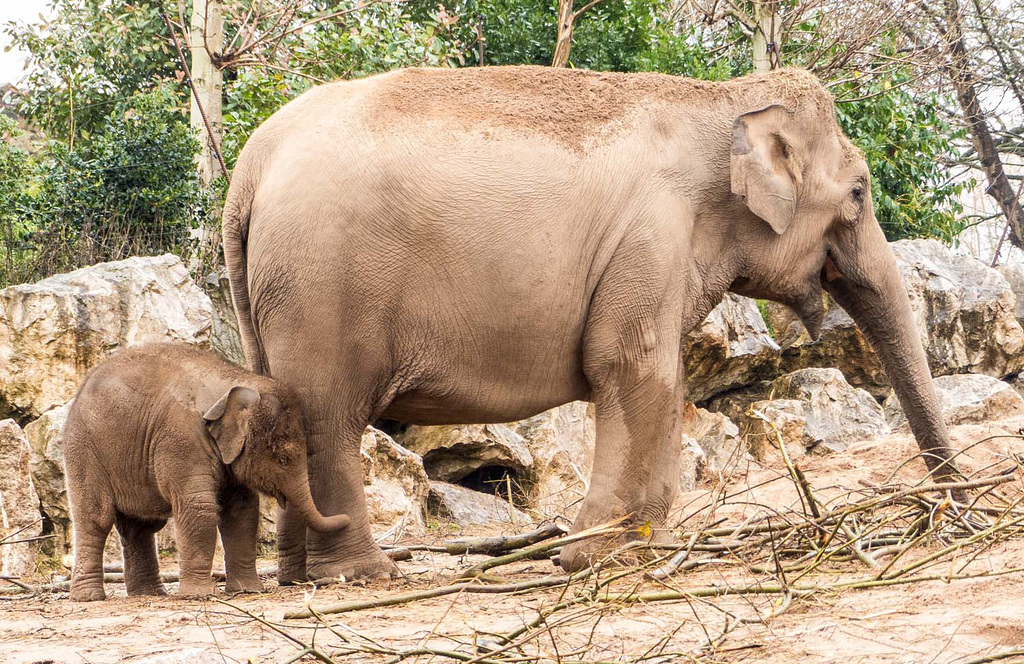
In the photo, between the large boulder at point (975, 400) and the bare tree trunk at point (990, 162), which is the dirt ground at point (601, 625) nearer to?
the large boulder at point (975, 400)

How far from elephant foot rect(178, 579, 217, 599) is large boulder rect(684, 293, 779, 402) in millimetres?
6269

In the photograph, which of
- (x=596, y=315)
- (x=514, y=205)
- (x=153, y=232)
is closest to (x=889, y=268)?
(x=596, y=315)

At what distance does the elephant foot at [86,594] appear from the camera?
5176mm

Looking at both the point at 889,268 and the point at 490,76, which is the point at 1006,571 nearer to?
the point at 889,268

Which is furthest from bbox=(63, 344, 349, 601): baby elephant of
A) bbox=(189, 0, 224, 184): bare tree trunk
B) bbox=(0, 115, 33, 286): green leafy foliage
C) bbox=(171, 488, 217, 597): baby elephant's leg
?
bbox=(189, 0, 224, 184): bare tree trunk

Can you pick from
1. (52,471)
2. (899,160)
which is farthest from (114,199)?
(899,160)

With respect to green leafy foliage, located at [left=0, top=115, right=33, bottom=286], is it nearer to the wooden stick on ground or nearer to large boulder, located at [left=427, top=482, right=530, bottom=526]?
large boulder, located at [left=427, top=482, right=530, bottom=526]

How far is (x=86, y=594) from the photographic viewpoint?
518 cm

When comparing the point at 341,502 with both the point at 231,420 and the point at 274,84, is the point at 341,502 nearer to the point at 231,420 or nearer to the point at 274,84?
the point at 231,420

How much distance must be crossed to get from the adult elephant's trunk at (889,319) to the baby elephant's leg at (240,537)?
3.07m

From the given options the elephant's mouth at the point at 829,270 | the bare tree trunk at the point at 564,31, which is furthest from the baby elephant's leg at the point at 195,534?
the bare tree trunk at the point at 564,31

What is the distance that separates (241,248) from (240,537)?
1.30 meters

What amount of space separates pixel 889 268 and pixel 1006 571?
2.55 m

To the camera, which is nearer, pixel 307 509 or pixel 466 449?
pixel 307 509
